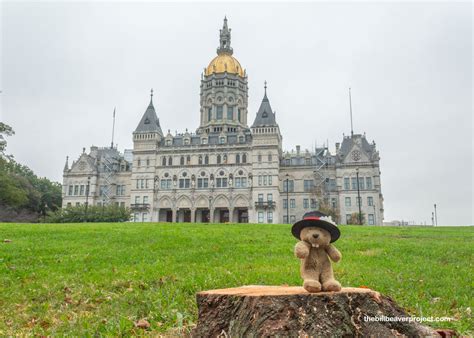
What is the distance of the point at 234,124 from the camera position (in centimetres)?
7025

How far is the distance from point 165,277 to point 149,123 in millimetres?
60168

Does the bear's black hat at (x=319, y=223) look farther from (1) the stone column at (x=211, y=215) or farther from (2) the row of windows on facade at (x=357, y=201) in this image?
(2) the row of windows on facade at (x=357, y=201)

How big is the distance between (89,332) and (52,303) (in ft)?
6.84

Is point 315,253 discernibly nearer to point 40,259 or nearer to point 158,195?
point 40,259

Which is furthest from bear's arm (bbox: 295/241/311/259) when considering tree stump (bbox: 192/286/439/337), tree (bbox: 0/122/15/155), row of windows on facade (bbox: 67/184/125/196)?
row of windows on facade (bbox: 67/184/125/196)

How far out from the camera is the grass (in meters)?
6.89

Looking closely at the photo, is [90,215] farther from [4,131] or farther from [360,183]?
[360,183]

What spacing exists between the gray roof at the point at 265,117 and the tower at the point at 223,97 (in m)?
7.41

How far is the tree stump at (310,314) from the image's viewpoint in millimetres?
4316

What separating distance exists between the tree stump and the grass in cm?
175

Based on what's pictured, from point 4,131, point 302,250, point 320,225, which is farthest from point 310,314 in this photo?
point 4,131

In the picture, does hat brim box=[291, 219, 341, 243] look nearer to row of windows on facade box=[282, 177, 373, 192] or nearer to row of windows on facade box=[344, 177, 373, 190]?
row of windows on facade box=[344, 177, 373, 190]

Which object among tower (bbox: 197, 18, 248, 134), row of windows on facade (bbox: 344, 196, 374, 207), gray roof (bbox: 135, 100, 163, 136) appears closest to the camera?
row of windows on facade (bbox: 344, 196, 374, 207)

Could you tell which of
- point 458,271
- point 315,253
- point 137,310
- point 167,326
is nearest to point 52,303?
point 137,310
